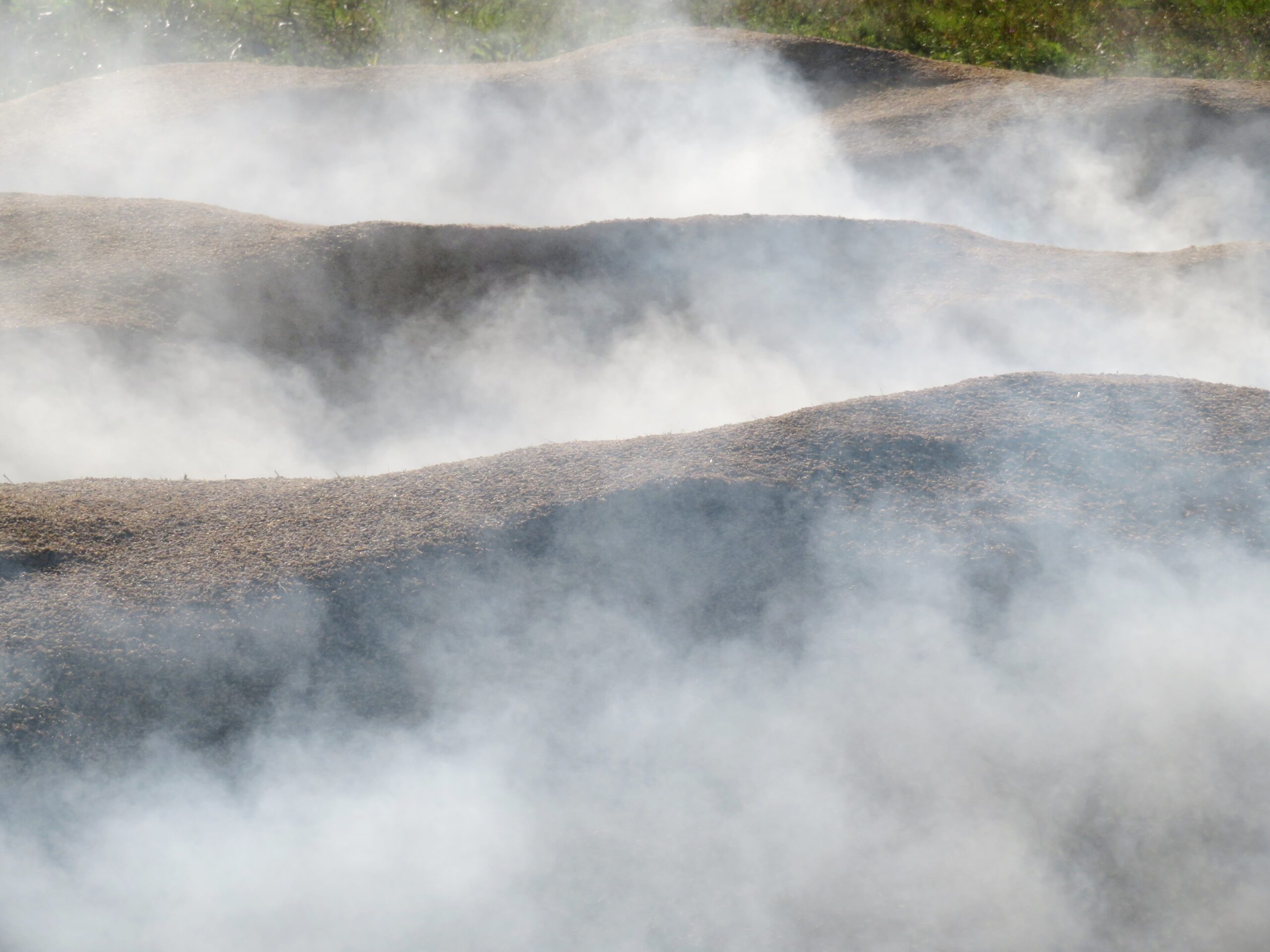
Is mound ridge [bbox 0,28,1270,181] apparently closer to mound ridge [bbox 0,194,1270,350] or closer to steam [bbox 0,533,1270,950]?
mound ridge [bbox 0,194,1270,350]

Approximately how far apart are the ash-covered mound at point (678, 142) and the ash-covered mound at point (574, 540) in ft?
13.7

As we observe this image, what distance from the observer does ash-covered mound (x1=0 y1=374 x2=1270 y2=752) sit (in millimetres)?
3203

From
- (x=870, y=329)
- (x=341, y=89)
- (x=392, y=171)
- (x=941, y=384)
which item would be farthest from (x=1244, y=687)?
(x=341, y=89)

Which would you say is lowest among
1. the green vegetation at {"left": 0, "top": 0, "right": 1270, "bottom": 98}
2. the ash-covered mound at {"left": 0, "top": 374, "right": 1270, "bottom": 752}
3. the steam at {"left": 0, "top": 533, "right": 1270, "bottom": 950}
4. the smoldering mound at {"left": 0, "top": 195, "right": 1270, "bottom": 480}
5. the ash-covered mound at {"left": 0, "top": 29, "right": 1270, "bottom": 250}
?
the steam at {"left": 0, "top": 533, "right": 1270, "bottom": 950}

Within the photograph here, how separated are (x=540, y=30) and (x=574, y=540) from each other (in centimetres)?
958

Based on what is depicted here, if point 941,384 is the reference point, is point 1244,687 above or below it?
below

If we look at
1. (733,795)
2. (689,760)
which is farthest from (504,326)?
(733,795)

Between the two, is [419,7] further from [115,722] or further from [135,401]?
[115,722]

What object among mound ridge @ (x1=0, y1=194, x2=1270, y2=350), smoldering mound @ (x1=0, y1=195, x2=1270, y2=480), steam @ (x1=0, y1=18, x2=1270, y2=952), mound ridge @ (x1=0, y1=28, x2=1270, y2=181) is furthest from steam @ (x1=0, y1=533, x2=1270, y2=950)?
mound ridge @ (x1=0, y1=28, x2=1270, y2=181)

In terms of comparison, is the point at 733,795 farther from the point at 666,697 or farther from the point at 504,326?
the point at 504,326

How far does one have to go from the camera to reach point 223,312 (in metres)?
5.76

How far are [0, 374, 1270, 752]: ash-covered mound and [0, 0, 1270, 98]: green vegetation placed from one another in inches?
320

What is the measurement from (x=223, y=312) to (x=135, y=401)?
804mm

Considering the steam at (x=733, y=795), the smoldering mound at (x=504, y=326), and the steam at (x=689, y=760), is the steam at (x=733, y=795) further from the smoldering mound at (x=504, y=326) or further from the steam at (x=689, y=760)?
A: the smoldering mound at (x=504, y=326)
